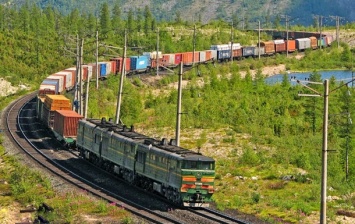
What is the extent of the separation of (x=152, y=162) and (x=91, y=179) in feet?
25.5

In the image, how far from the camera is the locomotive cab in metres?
42.2

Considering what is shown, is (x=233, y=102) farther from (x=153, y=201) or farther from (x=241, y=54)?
(x=241, y=54)

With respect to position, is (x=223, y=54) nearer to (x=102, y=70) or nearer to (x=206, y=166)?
(x=102, y=70)

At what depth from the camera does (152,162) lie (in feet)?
151

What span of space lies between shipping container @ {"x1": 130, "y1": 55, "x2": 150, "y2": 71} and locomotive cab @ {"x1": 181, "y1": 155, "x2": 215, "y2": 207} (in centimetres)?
8248

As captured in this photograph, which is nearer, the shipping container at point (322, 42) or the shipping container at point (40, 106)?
the shipping container at point (40, 106)

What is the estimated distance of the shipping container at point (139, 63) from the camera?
407ft

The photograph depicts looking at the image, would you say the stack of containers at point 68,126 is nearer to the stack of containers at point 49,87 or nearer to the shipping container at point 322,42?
the stack of containers at point 49,87

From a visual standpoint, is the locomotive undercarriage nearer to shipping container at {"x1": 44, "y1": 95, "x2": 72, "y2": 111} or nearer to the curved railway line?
the curved railway line

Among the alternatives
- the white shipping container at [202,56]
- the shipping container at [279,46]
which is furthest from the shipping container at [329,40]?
the white shipping container at [202,56]

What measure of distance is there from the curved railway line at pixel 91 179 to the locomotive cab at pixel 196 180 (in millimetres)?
615

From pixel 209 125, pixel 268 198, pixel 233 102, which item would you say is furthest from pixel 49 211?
pixel 233 102

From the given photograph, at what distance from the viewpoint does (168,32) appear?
191m

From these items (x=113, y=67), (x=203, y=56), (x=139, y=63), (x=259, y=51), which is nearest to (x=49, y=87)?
(x=113, y=67)
